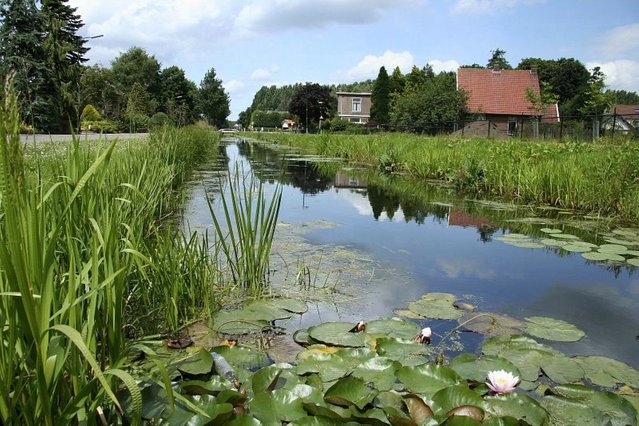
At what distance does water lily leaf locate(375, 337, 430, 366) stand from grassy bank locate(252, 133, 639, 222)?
14.0 ft

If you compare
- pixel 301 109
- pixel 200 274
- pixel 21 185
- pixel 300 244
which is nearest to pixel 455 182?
pixel 300 244

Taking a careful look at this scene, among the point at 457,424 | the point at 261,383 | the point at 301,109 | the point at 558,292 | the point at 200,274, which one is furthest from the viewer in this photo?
the point at 301,109

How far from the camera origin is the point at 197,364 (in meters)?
1.66

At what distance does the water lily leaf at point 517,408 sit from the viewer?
4.72ft

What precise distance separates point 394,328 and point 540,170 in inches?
204

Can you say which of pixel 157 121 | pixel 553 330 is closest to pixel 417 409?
pixel 553 330

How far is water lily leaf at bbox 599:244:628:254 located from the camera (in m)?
3.86

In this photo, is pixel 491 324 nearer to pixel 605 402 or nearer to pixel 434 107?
pixel 605 402

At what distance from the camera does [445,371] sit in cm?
167

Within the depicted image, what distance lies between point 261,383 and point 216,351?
35 cm

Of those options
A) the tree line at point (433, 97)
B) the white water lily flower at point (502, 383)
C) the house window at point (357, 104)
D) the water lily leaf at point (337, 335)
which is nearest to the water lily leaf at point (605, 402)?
the white water lily flower at point (502, 383)

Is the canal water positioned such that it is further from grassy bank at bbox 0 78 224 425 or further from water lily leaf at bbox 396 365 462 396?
grassy bank at bbox 0 78 224 425

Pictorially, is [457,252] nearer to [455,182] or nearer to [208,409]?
[208,409]

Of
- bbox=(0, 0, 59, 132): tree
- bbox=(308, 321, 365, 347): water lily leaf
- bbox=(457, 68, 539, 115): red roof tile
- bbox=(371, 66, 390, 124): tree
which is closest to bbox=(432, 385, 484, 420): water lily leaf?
bbox=(308, 321, 365, 347): water lily leaf
